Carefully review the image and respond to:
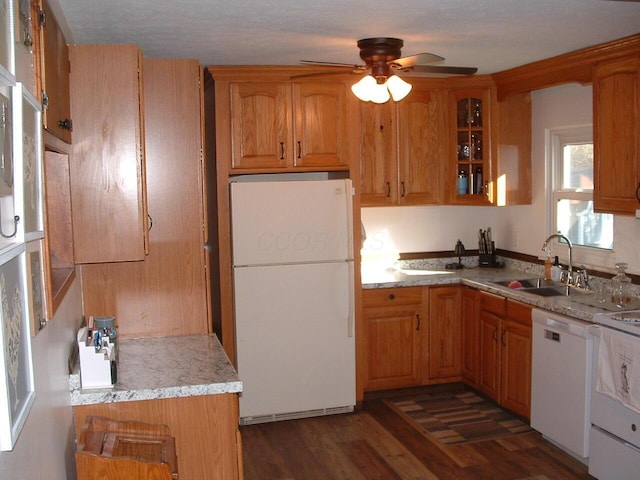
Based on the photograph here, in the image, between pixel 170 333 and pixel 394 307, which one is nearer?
pixel 170 333

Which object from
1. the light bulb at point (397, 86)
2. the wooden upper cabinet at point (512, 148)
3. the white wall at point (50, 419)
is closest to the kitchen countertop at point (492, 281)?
the wooden upper cabinet at point (512, 148)

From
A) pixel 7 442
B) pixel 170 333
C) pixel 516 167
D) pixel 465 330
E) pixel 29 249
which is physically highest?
pixel 516 167

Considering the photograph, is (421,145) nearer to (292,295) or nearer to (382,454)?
(292,295)

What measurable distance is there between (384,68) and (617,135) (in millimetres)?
1393

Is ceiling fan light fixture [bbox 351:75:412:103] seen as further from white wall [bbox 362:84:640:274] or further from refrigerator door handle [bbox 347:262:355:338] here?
white wall [bbox 362:84:640:274]

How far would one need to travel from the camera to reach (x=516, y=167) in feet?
16.6

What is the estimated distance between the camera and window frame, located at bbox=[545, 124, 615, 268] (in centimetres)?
452

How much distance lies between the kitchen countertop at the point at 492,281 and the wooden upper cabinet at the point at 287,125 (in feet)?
3.12

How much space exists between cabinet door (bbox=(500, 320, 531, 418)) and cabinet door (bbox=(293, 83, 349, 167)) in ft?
5.17

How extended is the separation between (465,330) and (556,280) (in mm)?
749

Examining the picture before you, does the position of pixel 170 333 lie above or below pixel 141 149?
below

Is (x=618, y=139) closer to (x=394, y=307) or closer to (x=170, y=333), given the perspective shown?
(x=394, y=307)

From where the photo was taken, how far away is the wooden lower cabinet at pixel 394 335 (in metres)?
4.85

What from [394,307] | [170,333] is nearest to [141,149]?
[170,333]
